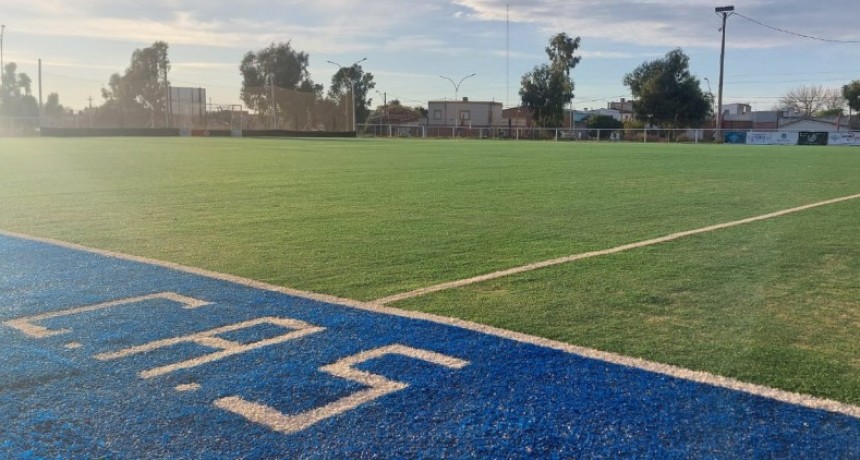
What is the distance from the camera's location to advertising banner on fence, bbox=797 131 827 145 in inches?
1736

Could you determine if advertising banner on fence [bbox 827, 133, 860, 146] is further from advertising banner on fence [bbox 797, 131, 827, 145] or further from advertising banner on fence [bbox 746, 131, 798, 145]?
advertising banner on fence [bbox 746, 131, 798, 145]

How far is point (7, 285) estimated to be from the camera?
5.12 m

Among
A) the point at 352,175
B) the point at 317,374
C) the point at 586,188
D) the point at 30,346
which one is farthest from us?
the point at 352,175

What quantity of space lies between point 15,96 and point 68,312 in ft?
344

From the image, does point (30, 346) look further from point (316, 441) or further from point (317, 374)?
point (316, 441)

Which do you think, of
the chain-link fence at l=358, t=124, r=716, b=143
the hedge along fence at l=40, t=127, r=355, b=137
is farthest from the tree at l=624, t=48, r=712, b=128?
the hedge along fence at l=40, t=127, r=355, b=137

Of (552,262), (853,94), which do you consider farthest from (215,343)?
(853,94)

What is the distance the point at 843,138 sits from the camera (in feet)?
144

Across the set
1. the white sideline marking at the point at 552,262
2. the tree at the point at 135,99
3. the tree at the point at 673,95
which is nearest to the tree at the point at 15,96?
the tree at the point at 135,99

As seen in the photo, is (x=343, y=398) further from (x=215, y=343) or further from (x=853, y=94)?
(x=853, y=94)

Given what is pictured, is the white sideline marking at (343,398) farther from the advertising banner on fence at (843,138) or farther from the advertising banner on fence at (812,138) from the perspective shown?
the advertising banner on fence at (812,138)

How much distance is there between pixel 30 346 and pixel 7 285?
1691 millimetres

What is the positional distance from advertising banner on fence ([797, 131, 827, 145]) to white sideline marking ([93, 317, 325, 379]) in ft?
155

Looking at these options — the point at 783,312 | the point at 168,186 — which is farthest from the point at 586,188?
the point at 783,312
